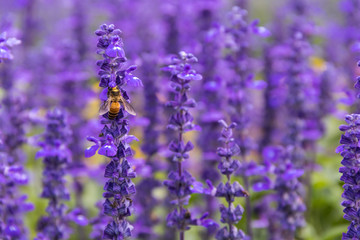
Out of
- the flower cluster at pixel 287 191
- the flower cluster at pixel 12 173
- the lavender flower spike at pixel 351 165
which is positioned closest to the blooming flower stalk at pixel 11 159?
the flower cluster at pixel 12 173

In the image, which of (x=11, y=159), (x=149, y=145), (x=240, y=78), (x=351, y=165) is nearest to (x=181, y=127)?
(x=351, y=165)

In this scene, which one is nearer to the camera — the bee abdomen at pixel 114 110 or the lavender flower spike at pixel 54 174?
the bee abdomen at pixel 114 110

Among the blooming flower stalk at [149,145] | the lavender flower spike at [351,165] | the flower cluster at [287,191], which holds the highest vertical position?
the blooming flower stalk at [149,145]

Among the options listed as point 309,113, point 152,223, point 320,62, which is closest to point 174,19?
point 309,113

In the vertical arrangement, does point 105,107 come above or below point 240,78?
below

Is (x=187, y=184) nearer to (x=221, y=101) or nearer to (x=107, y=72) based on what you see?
(x=107, y=72)

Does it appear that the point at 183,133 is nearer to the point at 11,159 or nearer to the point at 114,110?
the point at 114,110

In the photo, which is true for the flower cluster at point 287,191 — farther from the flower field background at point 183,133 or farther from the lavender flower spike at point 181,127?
the lavender flower spike at point 181,127
